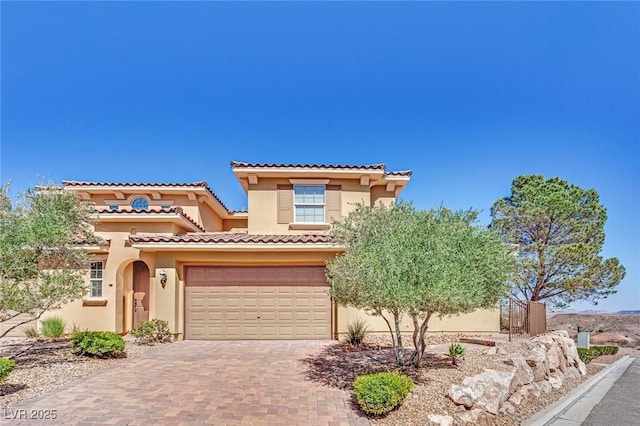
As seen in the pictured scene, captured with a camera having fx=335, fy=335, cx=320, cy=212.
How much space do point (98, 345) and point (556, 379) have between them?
12.9 meters

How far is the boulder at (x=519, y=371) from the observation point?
26.0 ft

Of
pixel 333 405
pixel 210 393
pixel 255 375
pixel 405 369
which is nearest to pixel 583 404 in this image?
pixel 405 369

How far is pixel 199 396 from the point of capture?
6492 millimetres

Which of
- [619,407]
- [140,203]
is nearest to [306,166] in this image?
[140,203]

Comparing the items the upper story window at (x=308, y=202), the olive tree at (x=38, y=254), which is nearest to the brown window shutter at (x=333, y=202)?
the upper story window at (x=308, y=202)

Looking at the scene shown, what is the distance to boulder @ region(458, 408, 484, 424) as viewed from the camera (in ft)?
20.5

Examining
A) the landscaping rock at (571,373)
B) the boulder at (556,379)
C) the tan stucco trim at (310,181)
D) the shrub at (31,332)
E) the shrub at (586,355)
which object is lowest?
the shrub at (586,355)

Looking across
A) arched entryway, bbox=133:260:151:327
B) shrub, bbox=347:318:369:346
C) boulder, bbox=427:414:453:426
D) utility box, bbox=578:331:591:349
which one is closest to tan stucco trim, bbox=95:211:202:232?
arched entryway, bbox=133:260:151:327

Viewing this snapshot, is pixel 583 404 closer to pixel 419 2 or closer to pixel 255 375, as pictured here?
pixel 255 375

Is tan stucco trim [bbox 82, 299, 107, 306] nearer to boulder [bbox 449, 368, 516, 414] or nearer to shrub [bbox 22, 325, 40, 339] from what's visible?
shrub [bbox 22, 325, 40, 339]

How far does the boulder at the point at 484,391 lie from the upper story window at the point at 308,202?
Answer: 905 cm

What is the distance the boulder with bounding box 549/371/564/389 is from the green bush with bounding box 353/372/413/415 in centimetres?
608

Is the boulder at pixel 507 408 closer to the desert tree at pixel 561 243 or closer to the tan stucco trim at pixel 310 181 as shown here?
the tan stucco trim at pixel 310 181

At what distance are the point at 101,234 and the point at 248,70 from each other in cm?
866
